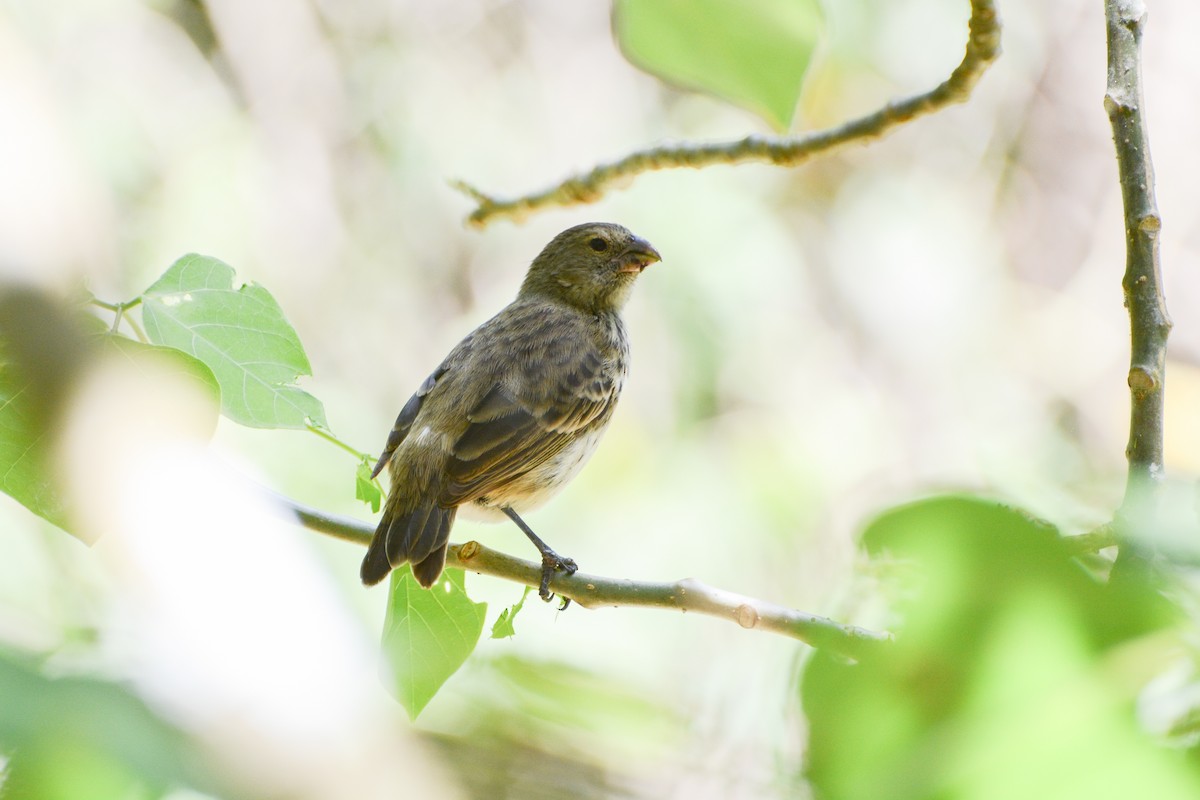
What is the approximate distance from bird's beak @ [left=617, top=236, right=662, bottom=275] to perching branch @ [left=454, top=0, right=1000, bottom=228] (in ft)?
3.52

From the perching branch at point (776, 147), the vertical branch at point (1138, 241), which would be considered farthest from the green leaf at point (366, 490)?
the vertical branch at point (1138, 241)

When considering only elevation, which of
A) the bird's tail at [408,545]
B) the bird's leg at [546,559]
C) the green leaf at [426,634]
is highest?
the bird's leg at [546,559]

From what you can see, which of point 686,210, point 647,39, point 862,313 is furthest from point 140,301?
point 862,313

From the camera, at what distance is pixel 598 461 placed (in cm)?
533

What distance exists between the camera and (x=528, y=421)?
3383 millimetres

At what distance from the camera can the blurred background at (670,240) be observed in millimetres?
5027

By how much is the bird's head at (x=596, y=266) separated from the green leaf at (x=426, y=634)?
225 centimetres

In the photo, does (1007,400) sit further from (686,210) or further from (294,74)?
(294,74)

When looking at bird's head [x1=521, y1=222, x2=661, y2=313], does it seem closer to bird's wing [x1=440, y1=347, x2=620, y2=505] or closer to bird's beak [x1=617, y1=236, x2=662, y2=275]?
bird's beak [x1=617, y1=236, x2=662, y2=275]

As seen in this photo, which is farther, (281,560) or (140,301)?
(140,301)

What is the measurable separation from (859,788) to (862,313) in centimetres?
585

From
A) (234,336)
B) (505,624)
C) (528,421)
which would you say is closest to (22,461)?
(234,336)

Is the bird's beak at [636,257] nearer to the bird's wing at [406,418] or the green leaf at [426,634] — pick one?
the bird's wing at [406,418]

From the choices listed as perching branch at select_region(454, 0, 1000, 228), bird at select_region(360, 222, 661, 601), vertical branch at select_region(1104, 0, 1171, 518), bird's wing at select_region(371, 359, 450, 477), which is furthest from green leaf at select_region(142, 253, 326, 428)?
bird's wing at select_region(371, 359, 450, 477)
